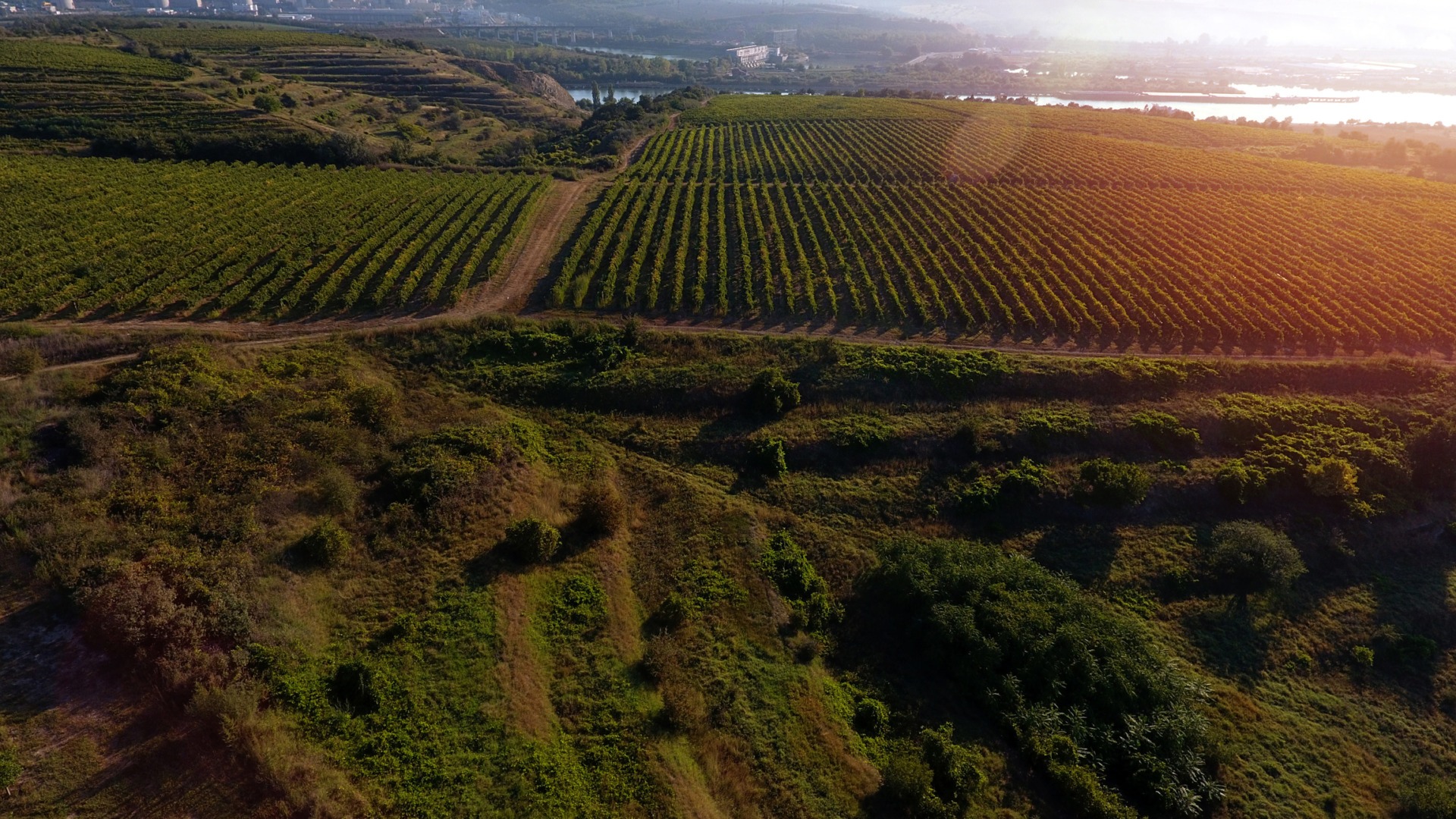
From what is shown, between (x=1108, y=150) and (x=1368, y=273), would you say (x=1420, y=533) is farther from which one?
(x=1108, y=150)

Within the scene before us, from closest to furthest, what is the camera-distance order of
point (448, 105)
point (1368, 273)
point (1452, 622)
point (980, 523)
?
point (1452, 622)
point (980, 523)
point (1368, 273)
point (448, 105)

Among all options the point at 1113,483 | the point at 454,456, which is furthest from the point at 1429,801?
the point at 454,456

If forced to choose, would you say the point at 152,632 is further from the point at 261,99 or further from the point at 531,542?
the point at 261,99

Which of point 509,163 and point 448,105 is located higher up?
point 448,105

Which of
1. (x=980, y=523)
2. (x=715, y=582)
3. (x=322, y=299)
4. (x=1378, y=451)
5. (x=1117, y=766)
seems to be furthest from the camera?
(x=322, y=299)

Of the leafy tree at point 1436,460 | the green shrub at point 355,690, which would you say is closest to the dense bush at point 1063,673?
the green shrub at point 355,690

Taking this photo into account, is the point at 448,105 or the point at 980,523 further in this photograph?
the point at 448,105

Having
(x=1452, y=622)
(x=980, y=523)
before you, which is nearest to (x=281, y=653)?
(x=980, y=523)
